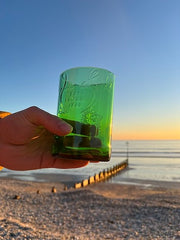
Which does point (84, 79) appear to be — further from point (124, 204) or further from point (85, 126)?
point (124, 204)

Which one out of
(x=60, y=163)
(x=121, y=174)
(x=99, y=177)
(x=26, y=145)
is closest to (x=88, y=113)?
(x=60, y=163)

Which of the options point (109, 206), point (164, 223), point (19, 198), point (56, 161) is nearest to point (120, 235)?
point (164, 223)

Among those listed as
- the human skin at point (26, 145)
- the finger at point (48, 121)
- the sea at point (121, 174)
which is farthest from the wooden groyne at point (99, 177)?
the finger at point (48, 121)

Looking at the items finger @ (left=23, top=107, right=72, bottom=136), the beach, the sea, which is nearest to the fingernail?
finger @ (left=23, top=107, right=72, bottom=136)

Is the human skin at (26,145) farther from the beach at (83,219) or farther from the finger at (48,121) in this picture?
the beach at (83,219)

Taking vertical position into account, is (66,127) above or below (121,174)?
above

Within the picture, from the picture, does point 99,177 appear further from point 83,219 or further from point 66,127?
point 66,127

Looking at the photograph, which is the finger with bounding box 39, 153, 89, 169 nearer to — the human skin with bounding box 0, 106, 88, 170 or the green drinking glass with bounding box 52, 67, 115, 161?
the human skin with bounding box 0, 106, 88, 170
